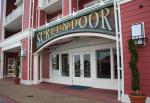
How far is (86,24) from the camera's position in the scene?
1105cm

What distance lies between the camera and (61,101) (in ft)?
30.5

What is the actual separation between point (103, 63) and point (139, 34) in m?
4.91

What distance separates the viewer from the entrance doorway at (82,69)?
1365 centimetres

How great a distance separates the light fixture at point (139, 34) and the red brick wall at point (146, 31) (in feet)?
0.51

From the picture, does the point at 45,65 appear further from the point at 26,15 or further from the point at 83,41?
the point at 83,41

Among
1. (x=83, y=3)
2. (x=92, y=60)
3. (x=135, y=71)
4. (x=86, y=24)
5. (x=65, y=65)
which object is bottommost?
(x=135, y=71)

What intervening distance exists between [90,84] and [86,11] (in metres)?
4.93

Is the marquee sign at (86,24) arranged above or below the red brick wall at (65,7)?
below

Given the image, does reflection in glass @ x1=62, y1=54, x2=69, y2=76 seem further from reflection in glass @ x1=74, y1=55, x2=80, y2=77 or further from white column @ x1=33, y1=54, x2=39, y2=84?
white column @ x1=33, y1=54, x2=39, y2=84

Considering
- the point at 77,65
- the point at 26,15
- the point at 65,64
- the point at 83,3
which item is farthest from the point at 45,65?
the point at 83,3

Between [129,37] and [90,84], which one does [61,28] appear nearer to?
[90,84]

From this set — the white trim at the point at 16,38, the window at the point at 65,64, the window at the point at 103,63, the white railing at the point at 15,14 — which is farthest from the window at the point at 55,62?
the white railing at the point at 15,14

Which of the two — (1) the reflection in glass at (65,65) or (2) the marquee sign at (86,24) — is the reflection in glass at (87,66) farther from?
(2) the marquee sign at (86,24)

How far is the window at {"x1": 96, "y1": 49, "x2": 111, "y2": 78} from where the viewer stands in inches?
485
